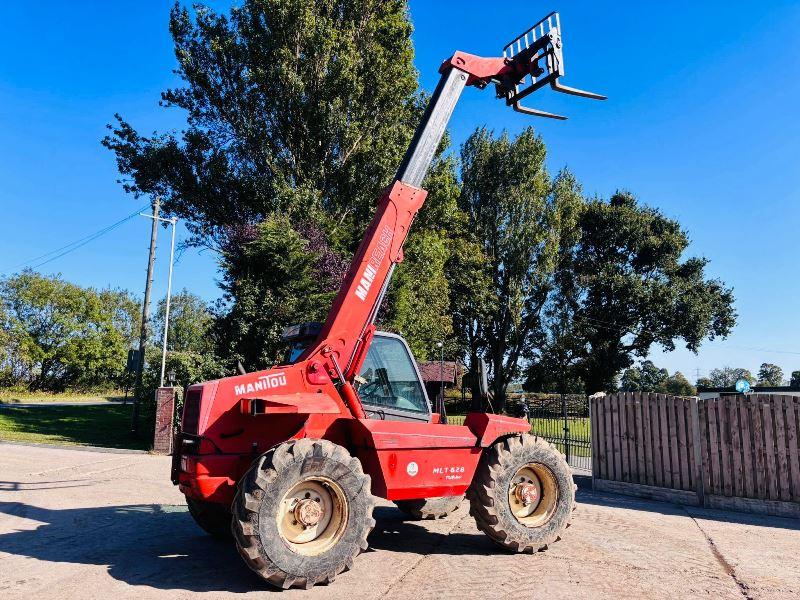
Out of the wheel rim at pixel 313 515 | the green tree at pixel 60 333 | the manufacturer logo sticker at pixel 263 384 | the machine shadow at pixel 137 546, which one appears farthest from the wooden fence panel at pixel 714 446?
the green tree at pixel 60 333

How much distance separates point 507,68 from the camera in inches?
294

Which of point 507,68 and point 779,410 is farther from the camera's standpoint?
point 779,410

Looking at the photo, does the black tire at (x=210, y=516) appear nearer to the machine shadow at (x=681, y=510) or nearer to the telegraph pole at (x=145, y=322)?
the machine shadow at (x=681, y=510)

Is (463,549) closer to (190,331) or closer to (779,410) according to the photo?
(779,410)

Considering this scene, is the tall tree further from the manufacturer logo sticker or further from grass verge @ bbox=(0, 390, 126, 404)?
grass verge @ bbox=(0, 390, 126, 404)

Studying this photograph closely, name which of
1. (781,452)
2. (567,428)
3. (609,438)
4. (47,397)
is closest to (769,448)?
(781,452)

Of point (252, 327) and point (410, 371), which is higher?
point (252, 327)

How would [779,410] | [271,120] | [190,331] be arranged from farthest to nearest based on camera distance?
[190,331] < [271,120] < [779,410]

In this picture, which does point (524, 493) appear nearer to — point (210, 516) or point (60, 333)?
point (210, 516)

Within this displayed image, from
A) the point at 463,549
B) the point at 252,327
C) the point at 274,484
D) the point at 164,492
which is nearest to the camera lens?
the point at 274,484

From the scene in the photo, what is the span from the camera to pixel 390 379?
21.2 ft

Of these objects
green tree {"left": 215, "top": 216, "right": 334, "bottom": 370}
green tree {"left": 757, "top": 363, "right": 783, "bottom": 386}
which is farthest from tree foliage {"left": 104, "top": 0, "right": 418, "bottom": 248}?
green tree {"left": 757, "top": 363, "right": 783, "bottom": 386}

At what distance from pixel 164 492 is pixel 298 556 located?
235 inches

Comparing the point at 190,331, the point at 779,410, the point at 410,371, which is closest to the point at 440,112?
the point at 410,371
